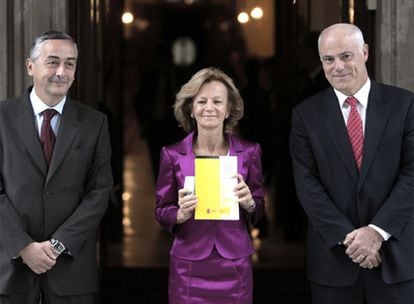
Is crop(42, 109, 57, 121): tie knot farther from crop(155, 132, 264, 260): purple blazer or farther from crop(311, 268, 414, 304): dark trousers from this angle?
crop(311, 268, 414, 304): dark trousers

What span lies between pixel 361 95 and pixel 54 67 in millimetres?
1670

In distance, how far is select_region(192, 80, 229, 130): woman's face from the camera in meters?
4.19

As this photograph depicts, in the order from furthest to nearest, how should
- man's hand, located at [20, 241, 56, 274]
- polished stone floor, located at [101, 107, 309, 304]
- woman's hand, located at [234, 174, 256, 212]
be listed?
polished stone floor, located at [101, 107, 309, 304] → woman's hand, located at [234, 174, 256, 212] → man's hand, located at [20, 241, 56, 274]

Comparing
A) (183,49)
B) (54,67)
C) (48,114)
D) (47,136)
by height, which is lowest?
(47,136)

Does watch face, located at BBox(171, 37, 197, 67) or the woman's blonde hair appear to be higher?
watch face, located at BBox(171, 37, 197, 67)

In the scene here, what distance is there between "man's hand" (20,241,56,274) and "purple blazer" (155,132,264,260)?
25.7 inches

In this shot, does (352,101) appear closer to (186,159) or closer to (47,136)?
(186,159)

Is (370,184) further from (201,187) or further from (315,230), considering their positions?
(201,187)

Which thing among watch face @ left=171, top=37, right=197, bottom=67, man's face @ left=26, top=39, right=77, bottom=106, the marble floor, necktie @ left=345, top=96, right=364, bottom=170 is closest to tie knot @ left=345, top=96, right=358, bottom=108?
necktie @ left=345, top=96, right=364, bottom=170

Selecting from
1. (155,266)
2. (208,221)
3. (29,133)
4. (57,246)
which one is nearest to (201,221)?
(208,221)

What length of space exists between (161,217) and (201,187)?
36 centimetres

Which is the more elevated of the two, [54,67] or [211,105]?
[54,67]

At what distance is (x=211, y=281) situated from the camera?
4.21 meters

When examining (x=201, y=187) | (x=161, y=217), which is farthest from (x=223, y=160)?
(x=161, y=217)
